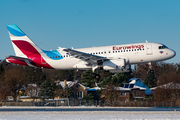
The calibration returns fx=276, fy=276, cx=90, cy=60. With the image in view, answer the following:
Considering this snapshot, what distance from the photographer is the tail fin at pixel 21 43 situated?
172ft

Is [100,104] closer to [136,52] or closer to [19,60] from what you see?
[136,52]

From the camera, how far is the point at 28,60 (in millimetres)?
51156

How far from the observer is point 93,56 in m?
47.1

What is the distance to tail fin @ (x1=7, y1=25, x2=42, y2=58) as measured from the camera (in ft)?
172

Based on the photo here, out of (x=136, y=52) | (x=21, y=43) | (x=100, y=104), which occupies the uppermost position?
(x=21, y=43)

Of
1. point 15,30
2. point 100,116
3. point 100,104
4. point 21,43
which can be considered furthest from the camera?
point 100,104

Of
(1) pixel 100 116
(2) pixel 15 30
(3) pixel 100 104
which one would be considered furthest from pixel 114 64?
(3) pixel 100 104

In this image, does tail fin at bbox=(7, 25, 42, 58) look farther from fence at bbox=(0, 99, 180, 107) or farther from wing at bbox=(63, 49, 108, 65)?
fence at bbox=(0, 99, 180, 107)

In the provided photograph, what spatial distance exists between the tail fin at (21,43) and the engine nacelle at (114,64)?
12945 mm

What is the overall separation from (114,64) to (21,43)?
1923 centimetres

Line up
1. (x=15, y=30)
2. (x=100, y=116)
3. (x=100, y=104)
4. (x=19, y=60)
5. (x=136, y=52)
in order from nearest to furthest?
1. (x=100, y=116)
2. (x=136, y=52)
3. (x=19, y=60)
4. (x=15, y=30)
5. (x=100, y=104)

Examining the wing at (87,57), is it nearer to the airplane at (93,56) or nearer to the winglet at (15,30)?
the airplane at (93,56)

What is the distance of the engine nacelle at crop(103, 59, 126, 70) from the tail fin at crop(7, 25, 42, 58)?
42.5 feet

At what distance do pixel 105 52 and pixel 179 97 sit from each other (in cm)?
4031
